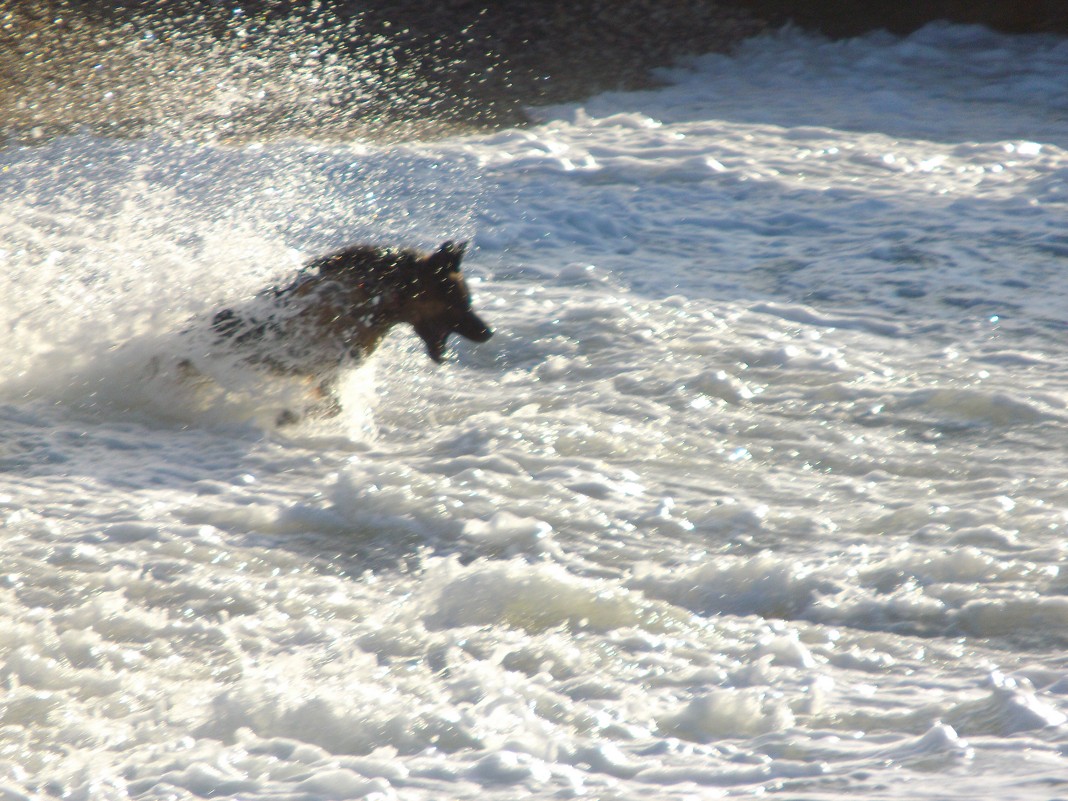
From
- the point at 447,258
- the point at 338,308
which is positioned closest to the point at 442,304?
the point at 447,258

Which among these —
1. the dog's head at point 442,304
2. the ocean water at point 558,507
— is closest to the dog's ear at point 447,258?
the dog's head at point 442,304

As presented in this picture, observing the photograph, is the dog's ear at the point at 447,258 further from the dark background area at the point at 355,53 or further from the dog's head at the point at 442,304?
the dark background area at the point at 355,53

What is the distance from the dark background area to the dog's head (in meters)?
5.37

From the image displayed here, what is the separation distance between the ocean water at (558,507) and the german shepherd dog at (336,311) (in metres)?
0.14

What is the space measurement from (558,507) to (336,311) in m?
1.26

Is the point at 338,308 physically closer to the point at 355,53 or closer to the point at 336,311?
the point at 336,311

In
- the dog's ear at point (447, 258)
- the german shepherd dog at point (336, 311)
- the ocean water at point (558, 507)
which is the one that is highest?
the dog's ear at point (447, 258)

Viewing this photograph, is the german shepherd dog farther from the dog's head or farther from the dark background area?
the dark background area

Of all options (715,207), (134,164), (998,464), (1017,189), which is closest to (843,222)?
(715,207)

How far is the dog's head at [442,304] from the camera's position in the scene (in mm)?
4676

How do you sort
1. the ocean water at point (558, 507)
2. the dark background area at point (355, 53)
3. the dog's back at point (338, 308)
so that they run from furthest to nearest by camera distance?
1. the dark background area at point (355, 53)
2. the dog's back at point (338, 308)
3. the ocean water at point (558, 507)

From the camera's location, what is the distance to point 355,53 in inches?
483

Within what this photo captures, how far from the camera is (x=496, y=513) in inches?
158

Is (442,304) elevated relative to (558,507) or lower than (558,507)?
elevated
